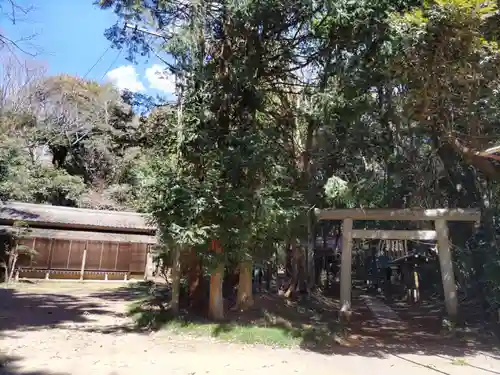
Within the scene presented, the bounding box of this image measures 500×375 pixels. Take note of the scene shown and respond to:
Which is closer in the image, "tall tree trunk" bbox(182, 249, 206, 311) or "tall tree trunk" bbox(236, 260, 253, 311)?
"tall tree trunk" bbox(182, 249, 206, 311)

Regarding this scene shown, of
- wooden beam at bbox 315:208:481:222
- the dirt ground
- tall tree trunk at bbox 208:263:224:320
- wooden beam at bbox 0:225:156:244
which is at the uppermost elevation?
wooden beam at bbox 315:208:481:222

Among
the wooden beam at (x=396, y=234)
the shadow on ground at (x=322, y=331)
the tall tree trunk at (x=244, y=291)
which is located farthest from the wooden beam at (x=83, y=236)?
the wooden beam at (x=396, y=234)

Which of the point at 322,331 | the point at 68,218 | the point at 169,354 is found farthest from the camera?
the point at 68,218

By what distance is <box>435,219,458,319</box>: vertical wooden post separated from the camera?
10273 millimetres

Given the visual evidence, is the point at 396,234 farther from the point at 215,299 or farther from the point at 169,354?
the point at 169,354

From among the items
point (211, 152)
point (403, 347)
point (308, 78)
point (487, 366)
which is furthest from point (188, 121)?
point (487, 366)

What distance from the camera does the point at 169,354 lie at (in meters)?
7.15

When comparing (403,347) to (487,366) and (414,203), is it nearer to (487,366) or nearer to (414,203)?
(487,366)

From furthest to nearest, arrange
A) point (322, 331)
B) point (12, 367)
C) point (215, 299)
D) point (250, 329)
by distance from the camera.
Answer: point (215, 299)
point (322, 331)
point (250, 329)
point (12, 367)

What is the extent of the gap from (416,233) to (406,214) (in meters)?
0.85

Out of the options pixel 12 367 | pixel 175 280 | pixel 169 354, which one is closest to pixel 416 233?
pixel 175 280

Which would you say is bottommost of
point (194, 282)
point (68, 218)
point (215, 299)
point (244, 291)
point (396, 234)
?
point (215, 299)

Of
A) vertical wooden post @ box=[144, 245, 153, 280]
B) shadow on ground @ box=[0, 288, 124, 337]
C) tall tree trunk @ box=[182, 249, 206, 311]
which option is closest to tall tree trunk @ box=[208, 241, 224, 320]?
tall tree trunk @ box=[182, 249, 206, 311]

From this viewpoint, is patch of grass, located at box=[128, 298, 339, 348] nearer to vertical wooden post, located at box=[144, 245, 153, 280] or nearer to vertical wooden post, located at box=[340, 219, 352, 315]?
vertical wooden post, located at box=[340, 219, 352, 315]
